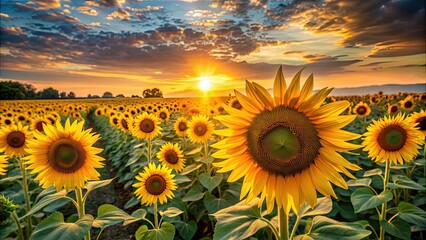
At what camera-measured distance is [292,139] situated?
6.30ft

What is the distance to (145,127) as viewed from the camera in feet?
21.4

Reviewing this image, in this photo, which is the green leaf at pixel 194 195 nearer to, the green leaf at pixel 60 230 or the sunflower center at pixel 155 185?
the sunflower center at pixel 155 185

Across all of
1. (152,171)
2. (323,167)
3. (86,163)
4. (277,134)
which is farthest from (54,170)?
(323,167)

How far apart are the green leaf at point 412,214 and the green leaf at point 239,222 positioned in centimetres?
224

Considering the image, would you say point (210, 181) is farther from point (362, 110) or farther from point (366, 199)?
point (362, 110)

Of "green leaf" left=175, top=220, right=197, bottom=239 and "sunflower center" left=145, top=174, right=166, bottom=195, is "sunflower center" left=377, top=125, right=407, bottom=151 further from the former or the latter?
"green leaf" left=175, top=220, right=197, bottom=239

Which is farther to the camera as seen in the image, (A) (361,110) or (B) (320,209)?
(A) (361,110)

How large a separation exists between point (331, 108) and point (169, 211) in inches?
97.2

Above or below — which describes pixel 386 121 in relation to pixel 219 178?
above

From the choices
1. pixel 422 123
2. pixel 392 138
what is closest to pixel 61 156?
pixel 392 138

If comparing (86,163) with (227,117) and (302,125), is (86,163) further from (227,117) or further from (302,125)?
(302,125)

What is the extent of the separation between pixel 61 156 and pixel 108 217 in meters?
0.79

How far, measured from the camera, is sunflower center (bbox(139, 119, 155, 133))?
21.3 ft

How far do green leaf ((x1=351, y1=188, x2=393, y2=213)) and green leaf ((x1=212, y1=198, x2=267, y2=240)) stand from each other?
5.01 ft
